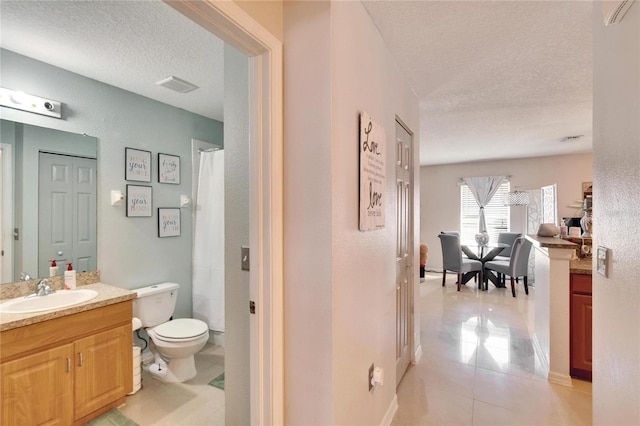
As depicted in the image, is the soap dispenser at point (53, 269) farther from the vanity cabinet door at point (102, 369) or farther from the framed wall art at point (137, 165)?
the framed wall art at point (137, 165)

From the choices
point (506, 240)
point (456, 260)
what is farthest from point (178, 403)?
point (506, 240)

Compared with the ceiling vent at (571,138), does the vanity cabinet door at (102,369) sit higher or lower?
lower

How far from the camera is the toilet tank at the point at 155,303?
2486 mm

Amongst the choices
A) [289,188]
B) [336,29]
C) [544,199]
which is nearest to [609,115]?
[336,29]

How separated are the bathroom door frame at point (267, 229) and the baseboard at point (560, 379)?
2.32 meters

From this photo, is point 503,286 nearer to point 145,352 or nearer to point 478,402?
point 478,402

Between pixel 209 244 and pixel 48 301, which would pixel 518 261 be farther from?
pixel 48 301

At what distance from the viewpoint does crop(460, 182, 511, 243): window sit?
6.24 meters

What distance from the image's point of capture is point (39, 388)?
64.8 inches

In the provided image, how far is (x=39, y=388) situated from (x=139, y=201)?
146cm

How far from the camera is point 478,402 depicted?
212 centimetres

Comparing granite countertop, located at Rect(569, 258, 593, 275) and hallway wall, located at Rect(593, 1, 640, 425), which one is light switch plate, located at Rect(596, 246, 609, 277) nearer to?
hallway wall, located at Rect(593, 1, 640, 425)

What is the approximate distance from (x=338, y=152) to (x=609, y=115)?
1.06 metres

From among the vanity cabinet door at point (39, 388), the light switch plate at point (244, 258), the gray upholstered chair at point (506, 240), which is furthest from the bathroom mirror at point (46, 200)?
the gray upholstered chair at point (506, 240)
